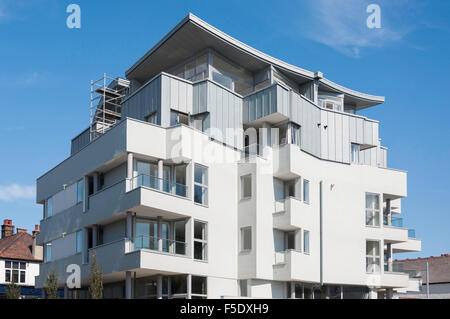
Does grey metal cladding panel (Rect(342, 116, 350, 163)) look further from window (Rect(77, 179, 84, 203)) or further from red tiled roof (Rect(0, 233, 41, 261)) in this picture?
red tiled roof (Rect(0, 233, 41, 261))

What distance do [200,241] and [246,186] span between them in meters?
4.60

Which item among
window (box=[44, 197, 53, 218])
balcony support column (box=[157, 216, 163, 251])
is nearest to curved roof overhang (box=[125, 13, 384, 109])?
window (box=[44, 197, 53, 218])

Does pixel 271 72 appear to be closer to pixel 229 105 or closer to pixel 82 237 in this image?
pixel 229 105

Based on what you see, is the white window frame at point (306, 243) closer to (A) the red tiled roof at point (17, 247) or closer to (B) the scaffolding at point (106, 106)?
(B) the scaffolding at point (106, 106)

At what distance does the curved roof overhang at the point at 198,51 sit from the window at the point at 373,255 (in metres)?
10.5

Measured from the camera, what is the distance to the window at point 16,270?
186 ft

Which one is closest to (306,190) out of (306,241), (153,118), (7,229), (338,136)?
(306,241)

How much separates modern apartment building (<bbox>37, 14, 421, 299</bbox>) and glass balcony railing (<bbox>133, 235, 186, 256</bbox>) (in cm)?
5

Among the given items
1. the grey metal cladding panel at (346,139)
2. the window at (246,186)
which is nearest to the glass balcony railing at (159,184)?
the window at (246,186)

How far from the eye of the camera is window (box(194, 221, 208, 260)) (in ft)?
92.4

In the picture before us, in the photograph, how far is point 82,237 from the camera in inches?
1232

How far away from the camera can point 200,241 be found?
28.4 meters

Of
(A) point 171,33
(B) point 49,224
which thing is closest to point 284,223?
(A) point 171,33
